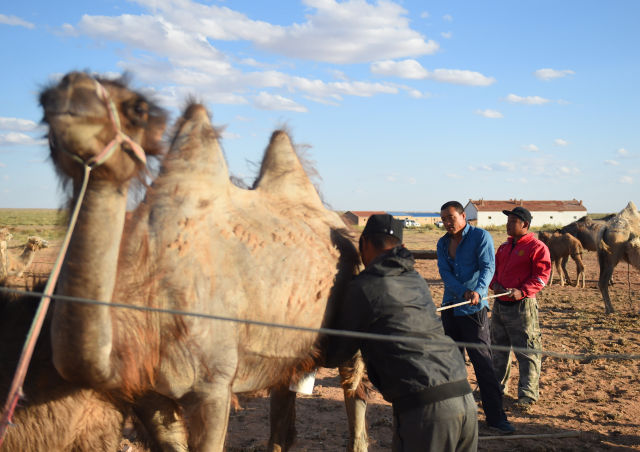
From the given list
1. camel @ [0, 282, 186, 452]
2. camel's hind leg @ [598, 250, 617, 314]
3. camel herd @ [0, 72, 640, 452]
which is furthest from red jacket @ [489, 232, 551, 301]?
camel's hind leg @ [598, 250, 617, 314]

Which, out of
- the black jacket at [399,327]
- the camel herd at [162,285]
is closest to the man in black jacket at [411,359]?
the black jacket at [399,327]

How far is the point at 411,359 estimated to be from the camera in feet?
10.7

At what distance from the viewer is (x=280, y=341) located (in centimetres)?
366

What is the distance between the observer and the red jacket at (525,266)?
6562 millimetres

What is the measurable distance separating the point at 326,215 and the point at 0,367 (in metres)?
2.54

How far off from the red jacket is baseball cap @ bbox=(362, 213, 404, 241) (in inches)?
128

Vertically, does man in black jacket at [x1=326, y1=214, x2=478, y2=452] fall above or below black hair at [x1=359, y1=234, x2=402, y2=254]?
below

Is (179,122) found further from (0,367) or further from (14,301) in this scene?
(0,367)

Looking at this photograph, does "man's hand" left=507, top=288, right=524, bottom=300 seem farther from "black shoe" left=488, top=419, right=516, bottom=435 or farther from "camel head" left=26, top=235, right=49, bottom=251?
"camel head" left=26, top=235, right=49, bottom=251

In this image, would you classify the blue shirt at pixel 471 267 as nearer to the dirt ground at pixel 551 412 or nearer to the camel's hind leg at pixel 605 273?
the dirt ground at pixel 551 412

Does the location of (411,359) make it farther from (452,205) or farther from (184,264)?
(452,205)

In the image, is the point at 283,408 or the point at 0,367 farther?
the point at 283,408

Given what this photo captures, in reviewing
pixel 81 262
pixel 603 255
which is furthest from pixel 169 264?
pixel 603 255

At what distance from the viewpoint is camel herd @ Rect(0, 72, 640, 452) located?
2.50 m
